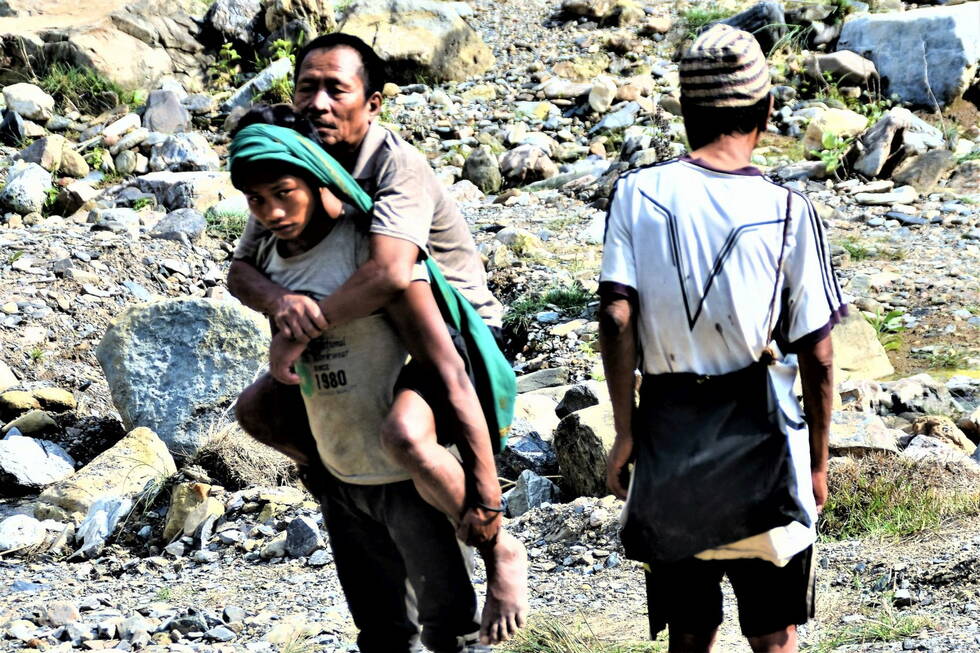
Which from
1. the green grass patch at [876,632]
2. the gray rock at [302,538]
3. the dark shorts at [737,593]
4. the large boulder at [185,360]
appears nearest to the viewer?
the dark shorts at [737,593]

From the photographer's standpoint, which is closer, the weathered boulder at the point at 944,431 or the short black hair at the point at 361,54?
the short black hair at the point at 361,54

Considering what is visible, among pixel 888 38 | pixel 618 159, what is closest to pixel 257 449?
pixel 618 159

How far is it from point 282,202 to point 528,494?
111 inches

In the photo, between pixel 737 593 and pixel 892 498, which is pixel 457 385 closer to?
pixel 737 593

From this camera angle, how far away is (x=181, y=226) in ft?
28.4

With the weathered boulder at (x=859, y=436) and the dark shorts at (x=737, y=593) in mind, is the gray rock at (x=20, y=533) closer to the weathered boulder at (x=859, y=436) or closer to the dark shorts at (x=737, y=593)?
the weathered boulder at (x=859, y=436)

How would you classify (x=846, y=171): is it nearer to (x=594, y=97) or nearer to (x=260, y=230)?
(x=594, y=97)

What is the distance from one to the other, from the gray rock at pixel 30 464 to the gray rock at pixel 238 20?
7.11m

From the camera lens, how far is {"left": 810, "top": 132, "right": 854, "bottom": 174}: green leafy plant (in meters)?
9.05

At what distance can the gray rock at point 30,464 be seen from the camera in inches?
239

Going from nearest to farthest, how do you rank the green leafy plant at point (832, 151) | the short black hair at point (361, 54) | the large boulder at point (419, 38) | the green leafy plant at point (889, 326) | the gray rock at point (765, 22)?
the short black hair at point (361, 54) → the green leafy plant at point (889, 326) → the green leafy plant at point (832, 151) → the gray rock at point (765, 22) → the large boulder at point (419, 38)

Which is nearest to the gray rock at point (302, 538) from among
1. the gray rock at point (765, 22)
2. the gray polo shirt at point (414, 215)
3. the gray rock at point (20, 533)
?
the gray rock at point (20, 533)

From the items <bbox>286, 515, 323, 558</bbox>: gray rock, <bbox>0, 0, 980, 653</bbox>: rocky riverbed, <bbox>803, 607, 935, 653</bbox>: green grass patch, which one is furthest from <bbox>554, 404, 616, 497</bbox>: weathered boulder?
<bbox>803, 607, 935, 653</bbox>: green grass patch

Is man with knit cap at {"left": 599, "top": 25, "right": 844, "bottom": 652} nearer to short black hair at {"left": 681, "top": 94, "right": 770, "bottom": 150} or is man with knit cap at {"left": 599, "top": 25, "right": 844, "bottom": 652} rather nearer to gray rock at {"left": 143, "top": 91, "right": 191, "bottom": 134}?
short black hair at {"left": 681, "top": 94, "right": 770, "bottom": 150}
